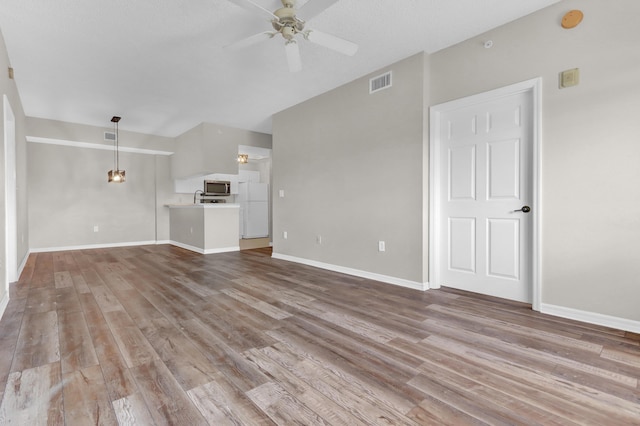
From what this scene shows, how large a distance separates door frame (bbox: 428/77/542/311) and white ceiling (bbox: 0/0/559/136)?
63 cm

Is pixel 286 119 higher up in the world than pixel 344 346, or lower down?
higher up

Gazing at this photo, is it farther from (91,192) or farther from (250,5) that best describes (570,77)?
(91,192)

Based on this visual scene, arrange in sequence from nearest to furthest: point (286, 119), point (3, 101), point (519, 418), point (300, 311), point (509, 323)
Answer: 1. point (519, 418)
2. point (509, 323)
3. point (300, 311)
4. point (3, 101)
5. point (286, 119)

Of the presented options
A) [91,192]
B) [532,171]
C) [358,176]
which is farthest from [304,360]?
[91,192]

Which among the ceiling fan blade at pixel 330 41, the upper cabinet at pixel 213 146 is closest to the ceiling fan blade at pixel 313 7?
the ceiling fan blade at pixel 330 41

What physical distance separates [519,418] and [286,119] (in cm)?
500

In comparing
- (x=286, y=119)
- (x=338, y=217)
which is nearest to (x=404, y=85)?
(x=338, y=217)

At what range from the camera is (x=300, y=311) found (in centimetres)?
280

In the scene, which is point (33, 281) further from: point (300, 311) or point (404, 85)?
point (404, 85)

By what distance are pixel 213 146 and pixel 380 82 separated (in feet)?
12.8

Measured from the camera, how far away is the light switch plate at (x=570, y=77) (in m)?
2.55

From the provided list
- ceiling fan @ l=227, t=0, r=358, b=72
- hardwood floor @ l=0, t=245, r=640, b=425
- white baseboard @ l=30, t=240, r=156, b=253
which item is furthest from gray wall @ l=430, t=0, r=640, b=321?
white baseboard @ l=30, t=240, r=156, b=253

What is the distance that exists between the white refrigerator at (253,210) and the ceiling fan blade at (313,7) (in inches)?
213

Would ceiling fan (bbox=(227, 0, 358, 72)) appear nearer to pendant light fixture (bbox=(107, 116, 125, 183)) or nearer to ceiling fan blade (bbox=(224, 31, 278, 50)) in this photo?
ceiling fan blade (bbox=(224, 31, 278, 50))
